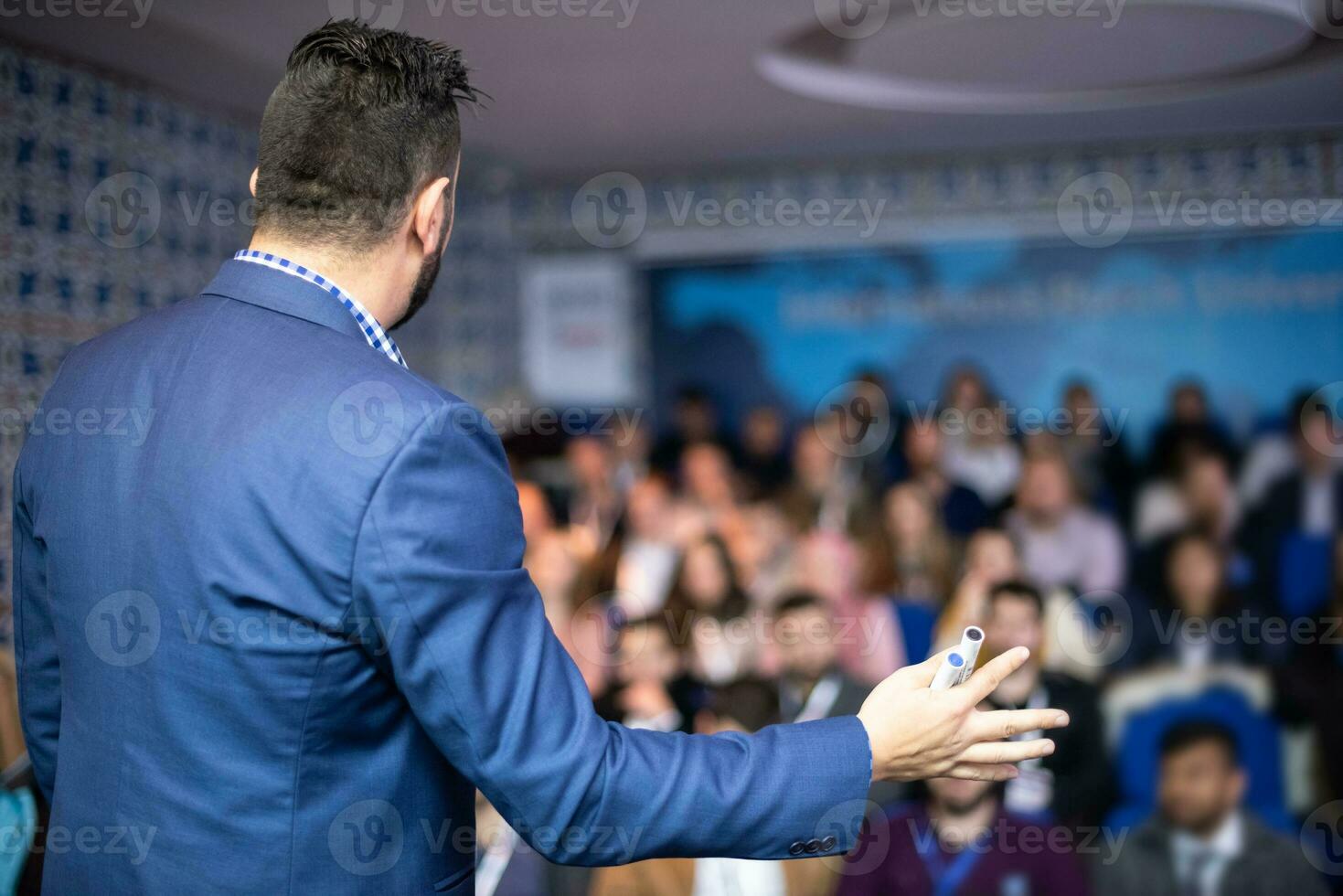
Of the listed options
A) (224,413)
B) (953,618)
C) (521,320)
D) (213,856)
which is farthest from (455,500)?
(521,320)

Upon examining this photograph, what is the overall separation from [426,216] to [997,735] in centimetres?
63

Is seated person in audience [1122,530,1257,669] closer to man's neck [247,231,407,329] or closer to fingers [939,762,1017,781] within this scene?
fingers [939,762,1017,781]

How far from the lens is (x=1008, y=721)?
0.91 meters

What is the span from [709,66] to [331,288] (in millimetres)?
2647

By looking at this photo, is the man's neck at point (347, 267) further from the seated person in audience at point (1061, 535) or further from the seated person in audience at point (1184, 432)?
the seated person in audience at point (1184, 432)

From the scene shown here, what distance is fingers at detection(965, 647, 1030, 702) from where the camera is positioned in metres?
0.89

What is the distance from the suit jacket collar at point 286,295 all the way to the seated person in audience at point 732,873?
6.54 feet

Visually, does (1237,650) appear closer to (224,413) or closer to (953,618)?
(953,618)

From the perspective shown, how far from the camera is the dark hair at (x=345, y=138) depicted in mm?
858

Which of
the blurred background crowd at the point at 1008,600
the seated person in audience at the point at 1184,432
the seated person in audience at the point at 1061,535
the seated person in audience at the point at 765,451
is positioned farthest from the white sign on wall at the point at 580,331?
the seated person in audience at the point at 1184,432

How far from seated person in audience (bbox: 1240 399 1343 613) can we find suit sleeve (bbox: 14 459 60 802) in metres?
4.15

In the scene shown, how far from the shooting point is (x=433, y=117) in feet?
2.93

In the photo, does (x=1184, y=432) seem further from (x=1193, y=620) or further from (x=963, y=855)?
(x=963, y=855)

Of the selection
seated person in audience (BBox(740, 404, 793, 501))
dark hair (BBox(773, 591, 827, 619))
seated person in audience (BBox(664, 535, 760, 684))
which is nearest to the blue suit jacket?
dark hair (BBox(773, 591, 827, 619))
